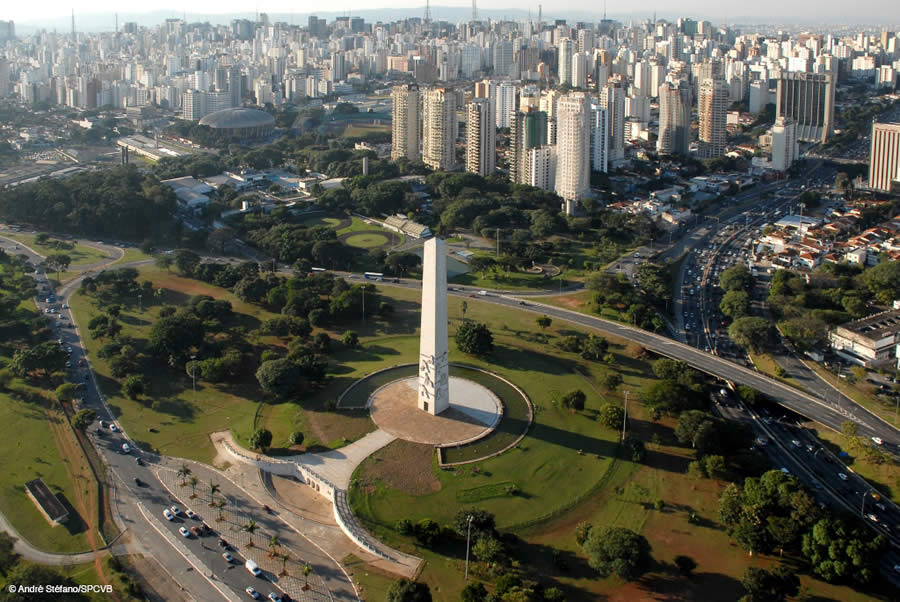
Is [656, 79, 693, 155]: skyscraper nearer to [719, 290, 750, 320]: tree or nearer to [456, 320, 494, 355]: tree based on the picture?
[719, 290, 750, 320]: tree

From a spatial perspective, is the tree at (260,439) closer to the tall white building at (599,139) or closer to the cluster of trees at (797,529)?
the cluster of trees at (797,529)

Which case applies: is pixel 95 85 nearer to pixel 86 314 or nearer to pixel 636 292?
pixel 86 314

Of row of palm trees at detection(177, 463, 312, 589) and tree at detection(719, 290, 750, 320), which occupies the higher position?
tree at detection(719, 290, 750, 320)

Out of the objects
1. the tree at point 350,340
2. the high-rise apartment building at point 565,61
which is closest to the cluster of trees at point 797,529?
the tree at point 350,340

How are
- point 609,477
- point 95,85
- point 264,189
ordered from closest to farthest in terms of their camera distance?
point 609,477, point 264,189, point 95,85

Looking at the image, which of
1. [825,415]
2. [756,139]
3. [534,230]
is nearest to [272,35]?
[756,139]

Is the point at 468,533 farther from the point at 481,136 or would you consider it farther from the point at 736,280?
the point at 481,136

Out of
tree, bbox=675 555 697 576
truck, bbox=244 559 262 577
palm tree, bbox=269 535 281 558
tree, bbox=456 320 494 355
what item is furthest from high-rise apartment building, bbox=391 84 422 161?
tree, bbox=675 555 697 576
